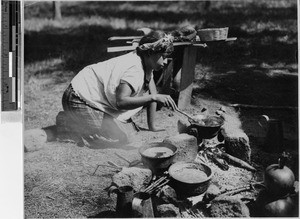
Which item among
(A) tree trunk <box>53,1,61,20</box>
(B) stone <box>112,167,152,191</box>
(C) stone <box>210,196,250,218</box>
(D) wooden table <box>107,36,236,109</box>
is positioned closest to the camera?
(C) stone <box>210,196,250,218</box>

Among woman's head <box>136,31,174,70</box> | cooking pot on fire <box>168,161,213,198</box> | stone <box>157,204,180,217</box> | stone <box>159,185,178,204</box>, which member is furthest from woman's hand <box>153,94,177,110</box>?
stone <box>157,204,180,217</box>

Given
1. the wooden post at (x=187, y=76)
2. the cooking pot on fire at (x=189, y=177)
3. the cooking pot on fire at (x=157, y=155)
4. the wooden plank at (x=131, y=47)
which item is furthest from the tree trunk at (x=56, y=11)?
the cooking pot on fire at (x=189, y=177)

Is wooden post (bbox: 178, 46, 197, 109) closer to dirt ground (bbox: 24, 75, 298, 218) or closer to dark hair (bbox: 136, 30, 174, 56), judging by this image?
dirt ground (bbox: 24, 75, 298, 218)

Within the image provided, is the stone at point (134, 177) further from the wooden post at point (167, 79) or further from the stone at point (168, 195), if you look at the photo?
the wooden post at point (167, 79)

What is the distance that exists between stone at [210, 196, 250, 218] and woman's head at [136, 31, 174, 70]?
1.50 metres

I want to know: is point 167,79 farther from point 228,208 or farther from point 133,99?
point 228,208

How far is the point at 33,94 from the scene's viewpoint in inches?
163

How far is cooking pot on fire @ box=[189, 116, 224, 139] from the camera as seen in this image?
388cm

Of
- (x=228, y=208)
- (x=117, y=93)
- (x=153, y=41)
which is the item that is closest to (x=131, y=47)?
(x=153, y=41)

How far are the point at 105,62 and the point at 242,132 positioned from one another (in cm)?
168

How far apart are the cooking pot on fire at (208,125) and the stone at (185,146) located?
0.12 m

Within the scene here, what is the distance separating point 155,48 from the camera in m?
3.78

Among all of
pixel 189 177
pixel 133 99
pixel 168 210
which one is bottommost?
pixel 168 210

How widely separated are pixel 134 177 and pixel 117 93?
888 mm
